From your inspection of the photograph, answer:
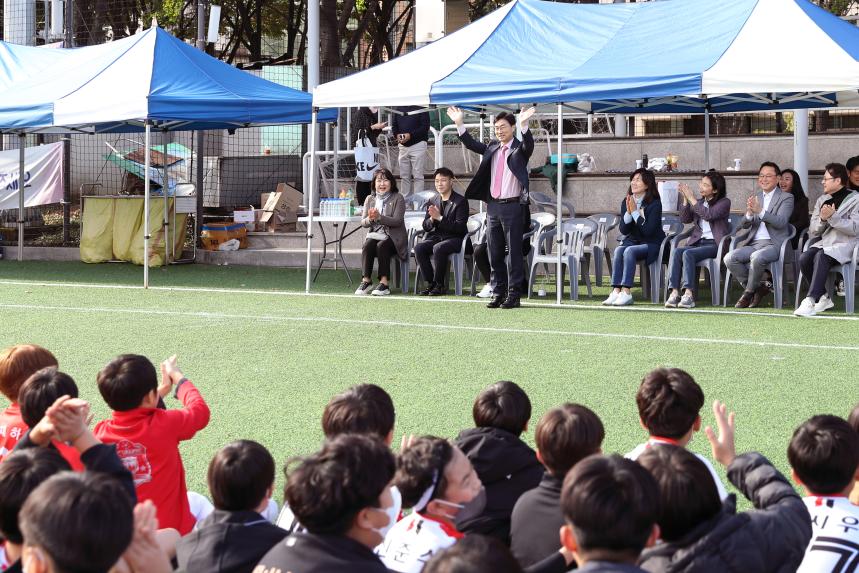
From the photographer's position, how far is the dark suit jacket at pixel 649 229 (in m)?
11.3

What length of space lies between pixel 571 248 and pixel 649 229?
1.20 metres

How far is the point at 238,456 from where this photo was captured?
308cm

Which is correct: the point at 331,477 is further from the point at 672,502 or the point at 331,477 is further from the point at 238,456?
the point at 672,502

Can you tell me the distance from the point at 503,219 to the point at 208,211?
7933mm

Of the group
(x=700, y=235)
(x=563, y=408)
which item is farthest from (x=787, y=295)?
(x=563, y=408)

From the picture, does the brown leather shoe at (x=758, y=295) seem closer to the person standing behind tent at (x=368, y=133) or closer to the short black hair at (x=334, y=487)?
the person standing behind tent at (x=368, y=133)

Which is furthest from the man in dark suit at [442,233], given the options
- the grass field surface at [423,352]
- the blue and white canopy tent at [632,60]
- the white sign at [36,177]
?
the white sign at [36,177]

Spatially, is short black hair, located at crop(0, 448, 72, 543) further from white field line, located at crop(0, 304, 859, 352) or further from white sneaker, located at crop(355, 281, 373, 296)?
white sneaker, located at crop(355, 281, 373, 296)

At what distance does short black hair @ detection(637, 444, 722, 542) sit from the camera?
273 centimetres

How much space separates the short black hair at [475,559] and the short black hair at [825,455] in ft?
4.09

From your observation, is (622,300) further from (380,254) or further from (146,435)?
(146,435)

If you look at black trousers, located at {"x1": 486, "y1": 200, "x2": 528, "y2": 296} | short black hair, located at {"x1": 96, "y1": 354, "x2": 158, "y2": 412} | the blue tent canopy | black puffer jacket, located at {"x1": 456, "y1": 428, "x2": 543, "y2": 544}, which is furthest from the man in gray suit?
short black hair, located at {"x1": 96, "y1": 354, "x2": 158, "y2": 412}

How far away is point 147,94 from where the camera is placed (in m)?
12.8

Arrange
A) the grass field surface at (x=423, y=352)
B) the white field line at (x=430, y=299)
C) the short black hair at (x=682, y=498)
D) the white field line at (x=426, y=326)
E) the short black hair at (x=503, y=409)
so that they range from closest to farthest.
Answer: the short black hair at (x=682, y=498) < the short black hair at (x=503, y=409) < the grass field surface at (x=423, y=352) < the white field line at (x=426, y=326) < the white field line at (x=430, y=299)
